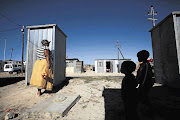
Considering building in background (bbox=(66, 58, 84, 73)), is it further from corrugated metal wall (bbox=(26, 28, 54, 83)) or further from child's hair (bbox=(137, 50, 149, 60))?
child's hair (bbox=(137, 50, 149, 60))

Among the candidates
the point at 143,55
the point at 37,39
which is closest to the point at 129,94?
the point at 143,55

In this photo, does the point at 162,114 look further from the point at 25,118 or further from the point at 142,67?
the point at 25,118

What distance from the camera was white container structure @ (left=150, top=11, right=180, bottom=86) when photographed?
13.5 feet

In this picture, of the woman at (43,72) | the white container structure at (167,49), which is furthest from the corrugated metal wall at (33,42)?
the white container structure at (167,49)

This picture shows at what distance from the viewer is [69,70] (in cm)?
2080

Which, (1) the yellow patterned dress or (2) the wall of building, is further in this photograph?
(2) the wall of building

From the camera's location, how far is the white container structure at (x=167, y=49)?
4.12 meters

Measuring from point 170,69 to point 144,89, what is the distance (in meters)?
4.29

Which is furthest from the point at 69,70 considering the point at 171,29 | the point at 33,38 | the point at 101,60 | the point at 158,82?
the point at 171,29

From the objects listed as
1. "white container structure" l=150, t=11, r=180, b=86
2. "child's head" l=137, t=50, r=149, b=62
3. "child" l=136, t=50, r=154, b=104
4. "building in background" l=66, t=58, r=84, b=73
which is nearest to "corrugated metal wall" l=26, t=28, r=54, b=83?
"child's head" l=137, t=50, r=149, b=62

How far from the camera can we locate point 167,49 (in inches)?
185

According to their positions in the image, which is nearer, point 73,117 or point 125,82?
point 125,82

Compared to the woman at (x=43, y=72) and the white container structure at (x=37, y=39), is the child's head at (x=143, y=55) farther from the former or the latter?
the white container structure at (x=37, y=39)

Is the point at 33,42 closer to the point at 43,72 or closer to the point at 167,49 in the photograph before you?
the point at 43,72
